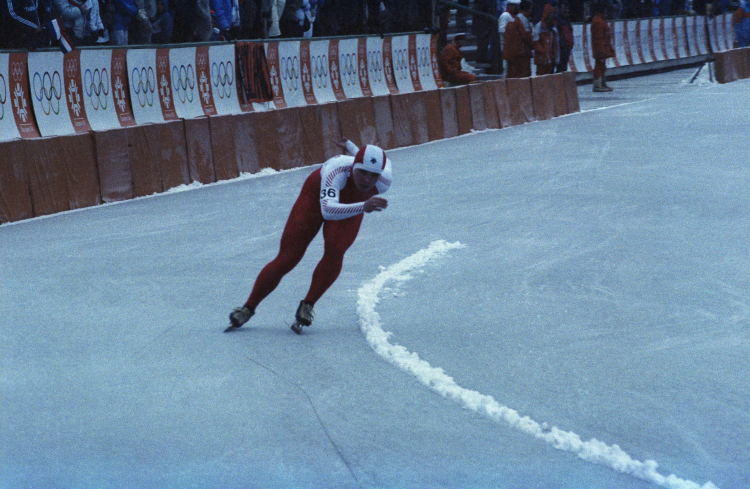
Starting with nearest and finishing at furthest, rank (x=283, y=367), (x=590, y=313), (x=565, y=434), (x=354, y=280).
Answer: (x=565, y=434) → (x=283, y=367) → (x=590, y=313) → (x=354, y=280)

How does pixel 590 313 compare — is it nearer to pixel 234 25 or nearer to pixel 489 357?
pixel 489 357

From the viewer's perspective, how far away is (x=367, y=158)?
6539 millimetres

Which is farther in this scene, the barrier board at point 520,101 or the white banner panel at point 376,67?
the barrier board at point 520,101

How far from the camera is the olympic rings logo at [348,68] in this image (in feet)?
62.8

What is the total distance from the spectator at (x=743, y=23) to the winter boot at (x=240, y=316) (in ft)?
97.3

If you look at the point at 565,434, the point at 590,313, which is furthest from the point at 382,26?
the point at 565,434

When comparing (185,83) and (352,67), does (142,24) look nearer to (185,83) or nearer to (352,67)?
(185,83)

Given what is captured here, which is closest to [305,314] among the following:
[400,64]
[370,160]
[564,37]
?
[370,160]

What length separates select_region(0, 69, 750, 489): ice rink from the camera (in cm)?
467

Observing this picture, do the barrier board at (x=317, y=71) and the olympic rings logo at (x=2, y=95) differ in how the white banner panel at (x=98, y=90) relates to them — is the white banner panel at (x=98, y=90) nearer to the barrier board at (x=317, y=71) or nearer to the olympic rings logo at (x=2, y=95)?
the olympic rings logo at (x=2, y=95)

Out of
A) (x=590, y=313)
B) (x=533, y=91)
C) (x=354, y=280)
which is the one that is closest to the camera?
(x=590, y=313)

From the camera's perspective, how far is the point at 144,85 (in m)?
14.6

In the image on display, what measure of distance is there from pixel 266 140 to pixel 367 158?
8.70m

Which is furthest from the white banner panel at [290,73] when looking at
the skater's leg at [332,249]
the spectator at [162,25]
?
the skater's leg at [332,249]
